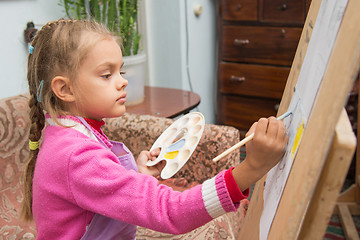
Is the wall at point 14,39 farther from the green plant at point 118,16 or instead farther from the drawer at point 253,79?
the drawer at point 253,79

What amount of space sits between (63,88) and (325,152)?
1.78 ft

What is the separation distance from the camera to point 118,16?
1.70 meters

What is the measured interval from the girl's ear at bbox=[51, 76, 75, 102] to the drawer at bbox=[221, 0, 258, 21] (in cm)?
168

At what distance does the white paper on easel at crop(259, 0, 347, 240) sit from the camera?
48 centimetres

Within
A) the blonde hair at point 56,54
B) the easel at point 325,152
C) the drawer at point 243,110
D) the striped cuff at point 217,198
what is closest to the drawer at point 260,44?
the drawer at point 243,110

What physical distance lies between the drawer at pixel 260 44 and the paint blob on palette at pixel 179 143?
145 centimetres

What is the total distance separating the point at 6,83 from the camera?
169cm

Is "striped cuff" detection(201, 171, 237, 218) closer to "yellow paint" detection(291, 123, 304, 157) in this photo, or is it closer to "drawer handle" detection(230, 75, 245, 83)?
"yellow paint" detection(291, 123, 304, 157)

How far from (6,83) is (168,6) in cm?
93

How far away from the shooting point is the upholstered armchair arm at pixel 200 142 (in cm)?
123

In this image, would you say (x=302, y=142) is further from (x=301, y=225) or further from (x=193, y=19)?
(x=193, y=19)

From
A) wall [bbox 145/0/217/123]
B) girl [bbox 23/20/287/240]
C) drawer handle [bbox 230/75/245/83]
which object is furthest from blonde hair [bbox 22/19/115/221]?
drawer handle [bbox 230/75/245/83]

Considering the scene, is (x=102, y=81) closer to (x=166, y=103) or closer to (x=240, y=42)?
(x=166, y=103)

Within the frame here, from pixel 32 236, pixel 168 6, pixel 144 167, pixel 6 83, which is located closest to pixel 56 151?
pixel 144 167
